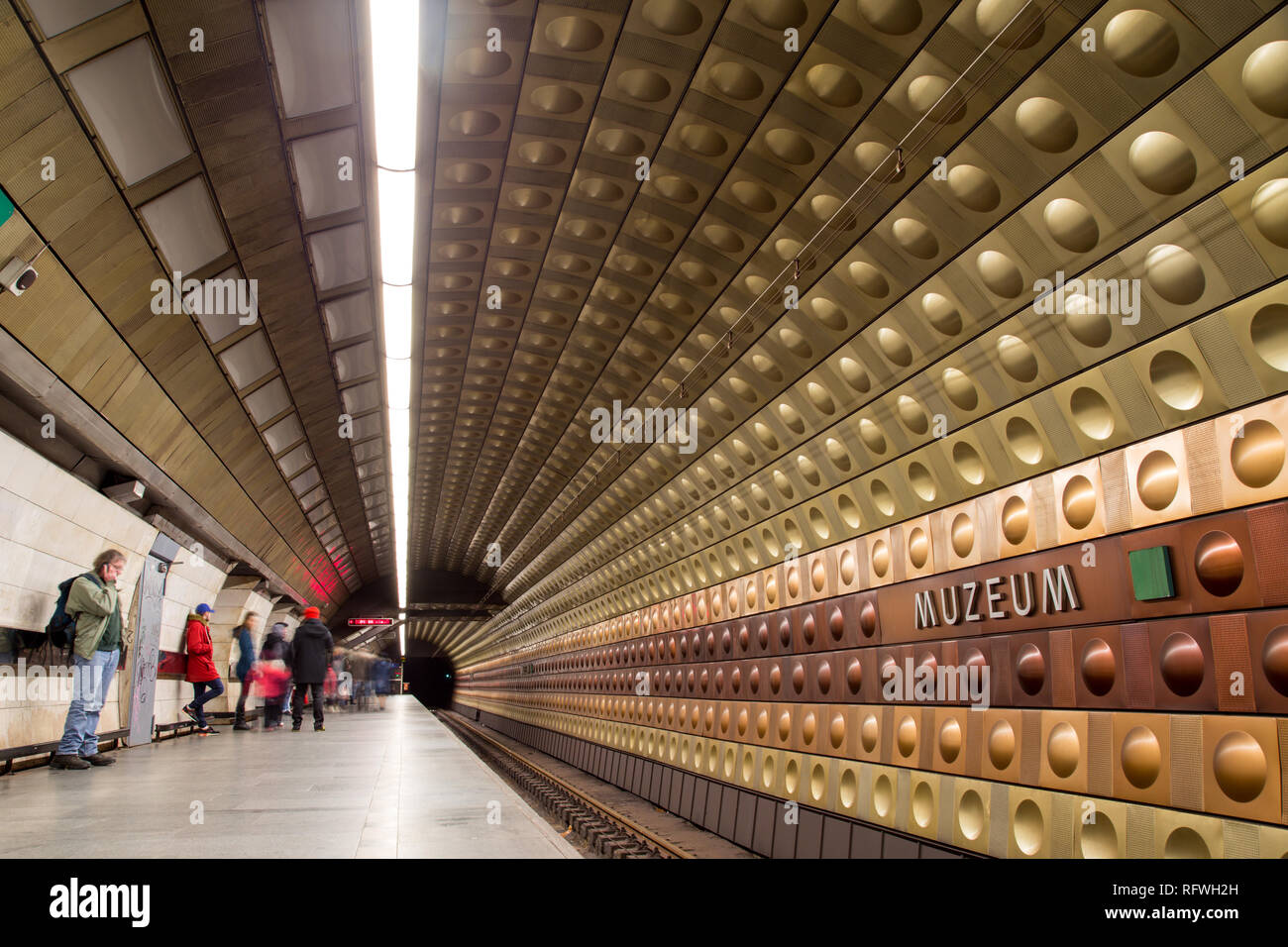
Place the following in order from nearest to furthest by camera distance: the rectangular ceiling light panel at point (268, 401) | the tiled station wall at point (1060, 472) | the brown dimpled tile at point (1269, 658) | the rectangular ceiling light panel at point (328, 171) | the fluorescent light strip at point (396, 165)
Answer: the brown dimpled tile at point (1269, 658), the tiled station wall at point (1060, 472), the fluorescent light strip at point (396, 165), the rectangular ceiling light panel at point (328, 171), the rectangular ceiling light panel at point (268, 401)

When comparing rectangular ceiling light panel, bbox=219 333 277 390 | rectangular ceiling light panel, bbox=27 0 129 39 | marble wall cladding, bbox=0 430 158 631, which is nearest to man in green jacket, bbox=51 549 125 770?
marble wall cladding, bbox=0 430 158 631

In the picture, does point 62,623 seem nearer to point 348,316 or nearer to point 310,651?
point 348,316

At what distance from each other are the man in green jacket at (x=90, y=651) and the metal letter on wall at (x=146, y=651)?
127 inches

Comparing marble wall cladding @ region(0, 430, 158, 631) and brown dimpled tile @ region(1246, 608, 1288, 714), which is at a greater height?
marble wall cladding @ region(0, 430, 158, 631)

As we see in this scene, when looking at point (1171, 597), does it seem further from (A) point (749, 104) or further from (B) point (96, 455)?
(B) point (96, 455)

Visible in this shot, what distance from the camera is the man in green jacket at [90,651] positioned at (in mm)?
7709

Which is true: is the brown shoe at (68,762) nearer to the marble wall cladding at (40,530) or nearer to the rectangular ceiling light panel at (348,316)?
the marble wall cladding at (40,530)

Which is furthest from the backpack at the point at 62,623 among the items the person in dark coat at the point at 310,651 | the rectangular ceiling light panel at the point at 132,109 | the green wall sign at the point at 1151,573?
the green wall sign at the point at 1151,573

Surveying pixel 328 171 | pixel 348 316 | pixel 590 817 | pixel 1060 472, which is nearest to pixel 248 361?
pixel 348 316

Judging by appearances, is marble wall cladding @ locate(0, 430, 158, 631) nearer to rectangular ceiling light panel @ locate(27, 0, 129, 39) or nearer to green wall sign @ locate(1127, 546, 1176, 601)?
rectangular ceiling light panel @ locate(27, 0, 129, 39)

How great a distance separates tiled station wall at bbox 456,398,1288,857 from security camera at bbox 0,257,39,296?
715cm

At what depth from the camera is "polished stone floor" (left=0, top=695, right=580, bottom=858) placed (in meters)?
4.24

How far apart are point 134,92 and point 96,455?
4.77m

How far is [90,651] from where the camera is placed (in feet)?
25.3
